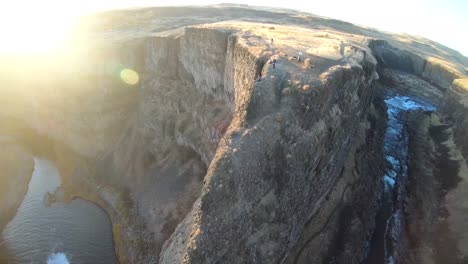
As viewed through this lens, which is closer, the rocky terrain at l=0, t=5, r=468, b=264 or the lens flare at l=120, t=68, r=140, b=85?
the rocky terrain at l=0, t=5, r=468, b=264

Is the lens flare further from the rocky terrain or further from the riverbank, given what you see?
the riverbank

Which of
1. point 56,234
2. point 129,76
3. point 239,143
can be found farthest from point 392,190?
point 129,76

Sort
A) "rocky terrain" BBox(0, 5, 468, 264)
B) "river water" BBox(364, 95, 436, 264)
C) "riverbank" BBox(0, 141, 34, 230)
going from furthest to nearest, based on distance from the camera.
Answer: "riverbank" BBox(0, 141, 34, 230) < "river water" BBox(364, 95, 436, 264) < "rocky terrain" BBox(0, 5, 468, 264)

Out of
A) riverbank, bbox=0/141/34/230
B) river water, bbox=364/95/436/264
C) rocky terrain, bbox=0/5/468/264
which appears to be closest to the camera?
rocky terrain, bbox=0/5/468/264

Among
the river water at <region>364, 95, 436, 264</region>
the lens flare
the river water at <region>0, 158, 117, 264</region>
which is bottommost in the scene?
the river water at <region>0, 158, 117, 264</region>

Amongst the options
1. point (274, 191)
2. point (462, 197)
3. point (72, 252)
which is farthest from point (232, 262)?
point (462, 197)

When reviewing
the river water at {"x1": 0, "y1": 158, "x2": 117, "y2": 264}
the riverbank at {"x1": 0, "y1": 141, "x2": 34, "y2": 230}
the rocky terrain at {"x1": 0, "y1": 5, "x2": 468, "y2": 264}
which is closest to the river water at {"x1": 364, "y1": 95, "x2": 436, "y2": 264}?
the rocky terrain at {"x1": 0, "y1": 5, "x2": 468, "y2": 264}

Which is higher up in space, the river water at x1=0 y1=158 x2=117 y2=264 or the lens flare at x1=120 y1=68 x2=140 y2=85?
the lens flare at x1=120 y1=68 x2=140 y2=85

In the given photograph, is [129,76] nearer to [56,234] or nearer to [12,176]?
[12,176]
